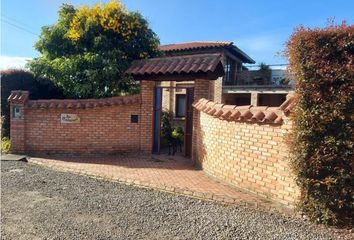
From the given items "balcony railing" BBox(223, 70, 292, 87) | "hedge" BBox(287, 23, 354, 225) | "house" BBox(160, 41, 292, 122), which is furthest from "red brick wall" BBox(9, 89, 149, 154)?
"balcony railing" BBox(223, 70, 292, 87)

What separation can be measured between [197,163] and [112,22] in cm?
575

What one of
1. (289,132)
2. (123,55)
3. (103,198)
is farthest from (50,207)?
(123,55)

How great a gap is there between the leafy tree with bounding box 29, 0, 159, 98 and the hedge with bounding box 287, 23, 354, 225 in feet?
22.7

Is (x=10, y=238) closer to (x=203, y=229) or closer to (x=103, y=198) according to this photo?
(x=103, y=198)

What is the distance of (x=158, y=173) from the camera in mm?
7258

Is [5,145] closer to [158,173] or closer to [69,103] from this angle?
[69,103]

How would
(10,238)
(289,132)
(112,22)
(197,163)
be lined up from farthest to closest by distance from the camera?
(112,22)
(197,163)
(289,132)
(10,238)

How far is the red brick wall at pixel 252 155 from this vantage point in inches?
199

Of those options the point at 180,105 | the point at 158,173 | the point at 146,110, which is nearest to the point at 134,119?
the point at 146,110

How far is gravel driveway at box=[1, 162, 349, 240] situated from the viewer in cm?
405

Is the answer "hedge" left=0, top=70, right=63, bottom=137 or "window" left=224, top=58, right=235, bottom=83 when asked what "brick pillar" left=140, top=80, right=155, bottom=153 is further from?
"window" left=224, top=58, right=235, bottom=83

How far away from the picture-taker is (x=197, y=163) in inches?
324

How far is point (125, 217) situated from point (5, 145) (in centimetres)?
689

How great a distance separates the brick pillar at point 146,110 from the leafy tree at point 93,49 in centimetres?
135
